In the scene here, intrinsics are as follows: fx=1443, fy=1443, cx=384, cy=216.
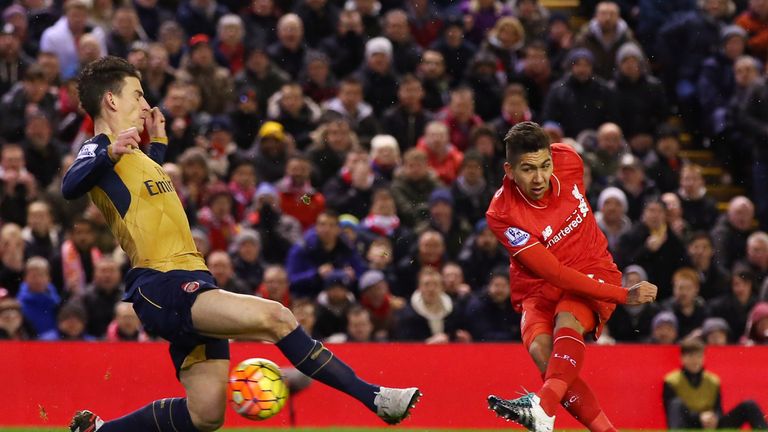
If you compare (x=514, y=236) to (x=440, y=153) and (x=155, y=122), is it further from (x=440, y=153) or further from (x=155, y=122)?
(x=440, y=153)

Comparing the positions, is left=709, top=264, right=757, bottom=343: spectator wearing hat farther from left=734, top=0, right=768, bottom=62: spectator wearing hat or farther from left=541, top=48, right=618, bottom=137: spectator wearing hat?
left=734, top=0, right=768, bottom=62: spectator wearing hat

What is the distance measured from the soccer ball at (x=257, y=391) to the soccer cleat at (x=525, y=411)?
1231 millimetres

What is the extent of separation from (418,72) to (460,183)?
7.35 feet

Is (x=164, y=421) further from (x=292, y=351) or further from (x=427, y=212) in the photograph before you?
(x=427, y=212)

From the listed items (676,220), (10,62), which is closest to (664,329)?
(676,220)

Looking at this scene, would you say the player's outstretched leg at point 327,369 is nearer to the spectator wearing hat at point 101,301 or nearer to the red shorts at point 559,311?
the red shorts at point 559,311

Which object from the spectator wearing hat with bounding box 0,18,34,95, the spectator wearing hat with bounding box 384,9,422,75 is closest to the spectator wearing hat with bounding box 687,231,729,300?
the spectator wearing hat with bounding box 384,9,422,75

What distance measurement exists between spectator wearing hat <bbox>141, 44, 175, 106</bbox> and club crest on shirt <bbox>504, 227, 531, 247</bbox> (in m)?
7.57

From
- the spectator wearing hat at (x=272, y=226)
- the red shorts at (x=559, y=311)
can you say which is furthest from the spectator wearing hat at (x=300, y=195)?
the red shorts at (x=559, y=311)

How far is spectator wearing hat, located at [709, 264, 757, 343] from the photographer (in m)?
14.3

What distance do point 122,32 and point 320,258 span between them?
147 inches

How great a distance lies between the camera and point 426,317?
44.8 ft

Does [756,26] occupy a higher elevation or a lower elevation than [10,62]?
lower

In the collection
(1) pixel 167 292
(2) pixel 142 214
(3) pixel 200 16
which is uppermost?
(2) pixel 142 214
